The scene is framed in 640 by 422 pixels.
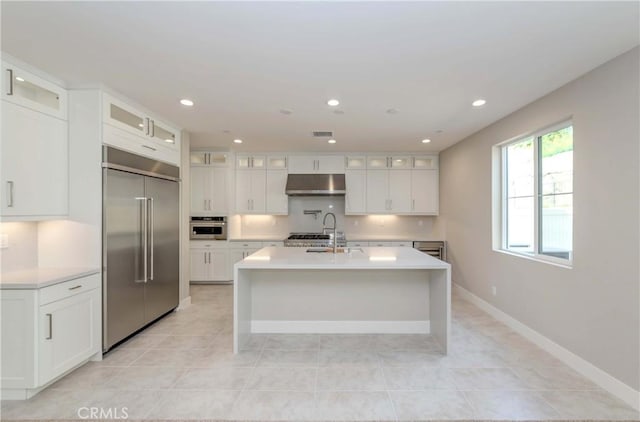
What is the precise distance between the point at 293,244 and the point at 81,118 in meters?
3.51

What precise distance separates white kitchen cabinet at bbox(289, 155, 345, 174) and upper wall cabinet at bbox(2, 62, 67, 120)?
3637 millimetres

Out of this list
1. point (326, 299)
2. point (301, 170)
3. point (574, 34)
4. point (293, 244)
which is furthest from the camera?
point (301, 170)

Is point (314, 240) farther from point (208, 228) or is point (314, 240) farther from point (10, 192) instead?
point (10, 192)

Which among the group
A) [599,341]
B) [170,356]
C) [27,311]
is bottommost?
[170,356]

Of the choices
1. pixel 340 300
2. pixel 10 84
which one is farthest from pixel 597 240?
pixel 10 84

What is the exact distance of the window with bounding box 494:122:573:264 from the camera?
2906mm

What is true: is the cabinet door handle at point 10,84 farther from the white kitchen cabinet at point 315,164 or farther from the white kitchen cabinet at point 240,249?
the white kitchen cabinet at point 315,164

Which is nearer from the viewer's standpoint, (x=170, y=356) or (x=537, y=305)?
(x=170, y=356)

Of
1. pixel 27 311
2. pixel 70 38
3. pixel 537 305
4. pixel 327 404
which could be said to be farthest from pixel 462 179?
pixel 27 311

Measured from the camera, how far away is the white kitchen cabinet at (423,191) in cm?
596

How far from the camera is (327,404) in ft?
7.00

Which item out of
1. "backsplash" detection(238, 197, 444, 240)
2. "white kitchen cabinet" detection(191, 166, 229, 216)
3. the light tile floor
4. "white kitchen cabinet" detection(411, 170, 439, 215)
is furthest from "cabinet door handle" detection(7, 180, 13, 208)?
"white kitchen cabinet" detection(411, 170, 439, 215)

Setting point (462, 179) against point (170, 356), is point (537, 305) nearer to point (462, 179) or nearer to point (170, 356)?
point (462, 179)

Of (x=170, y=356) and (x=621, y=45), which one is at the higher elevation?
(x=621, y=45)
